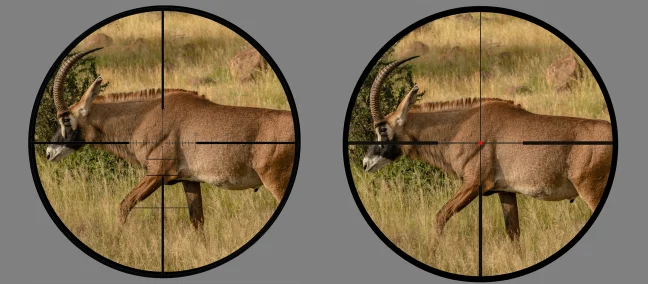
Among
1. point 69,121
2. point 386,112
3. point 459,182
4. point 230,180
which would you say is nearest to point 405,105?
point 386,112

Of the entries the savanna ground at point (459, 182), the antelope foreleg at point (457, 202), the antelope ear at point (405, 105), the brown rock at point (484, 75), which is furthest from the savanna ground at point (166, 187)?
the brown rock at point (484, 75)

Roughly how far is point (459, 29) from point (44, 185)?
192 inches

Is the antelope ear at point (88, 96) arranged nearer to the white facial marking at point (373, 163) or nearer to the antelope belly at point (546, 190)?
Answer: the white facial marking at point (373, 163)

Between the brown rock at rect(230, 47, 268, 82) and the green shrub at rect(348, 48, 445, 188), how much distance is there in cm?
115

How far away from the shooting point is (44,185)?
24.7m

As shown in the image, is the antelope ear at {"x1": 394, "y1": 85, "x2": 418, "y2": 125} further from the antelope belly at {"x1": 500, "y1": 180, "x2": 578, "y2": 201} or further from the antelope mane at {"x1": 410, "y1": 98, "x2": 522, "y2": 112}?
the antelope belly at {"x1": 500, "y1": 180, "x2": 578, "y2": 201}

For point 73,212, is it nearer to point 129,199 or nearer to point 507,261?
point 129,199

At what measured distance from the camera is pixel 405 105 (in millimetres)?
24719

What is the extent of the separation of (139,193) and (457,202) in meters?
3.50

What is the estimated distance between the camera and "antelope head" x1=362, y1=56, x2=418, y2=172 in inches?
970

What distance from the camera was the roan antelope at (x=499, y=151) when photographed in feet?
80.8

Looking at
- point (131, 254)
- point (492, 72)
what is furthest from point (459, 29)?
point (131, 254)

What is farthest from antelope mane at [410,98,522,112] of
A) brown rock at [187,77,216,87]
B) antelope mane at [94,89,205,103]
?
antelope mane at [94,89,205,103]

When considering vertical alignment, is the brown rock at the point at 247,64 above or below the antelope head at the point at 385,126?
above
